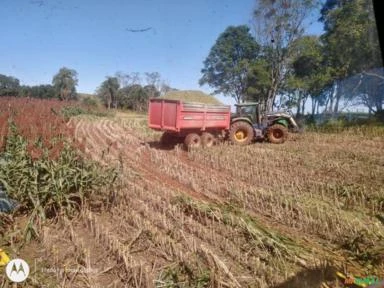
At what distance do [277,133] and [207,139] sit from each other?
113 inches

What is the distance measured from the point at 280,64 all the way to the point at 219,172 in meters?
18.5

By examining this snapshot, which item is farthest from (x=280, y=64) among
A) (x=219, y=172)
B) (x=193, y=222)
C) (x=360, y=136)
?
(x=193, y=222)

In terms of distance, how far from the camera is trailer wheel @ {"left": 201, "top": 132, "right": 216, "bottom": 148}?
9.17 metres

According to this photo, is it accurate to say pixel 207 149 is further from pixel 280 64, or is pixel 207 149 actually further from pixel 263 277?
pixel 280 64

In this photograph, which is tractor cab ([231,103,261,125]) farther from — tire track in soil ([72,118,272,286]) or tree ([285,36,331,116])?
tree ([285,36,331,116])

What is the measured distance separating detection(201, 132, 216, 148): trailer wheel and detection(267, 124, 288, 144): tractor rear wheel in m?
2.34

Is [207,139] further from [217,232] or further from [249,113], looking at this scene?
[217,232]

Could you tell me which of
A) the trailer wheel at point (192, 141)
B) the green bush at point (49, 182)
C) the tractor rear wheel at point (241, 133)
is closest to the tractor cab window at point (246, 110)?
the tractor rear wheel at point (241, 133)

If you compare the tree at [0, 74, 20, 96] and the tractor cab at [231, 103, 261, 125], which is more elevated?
the tree at [0, 74, 20, 96]

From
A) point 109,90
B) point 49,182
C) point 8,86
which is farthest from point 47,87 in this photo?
point 49,182

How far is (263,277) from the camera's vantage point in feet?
8.15

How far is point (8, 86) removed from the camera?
11477 millimetres

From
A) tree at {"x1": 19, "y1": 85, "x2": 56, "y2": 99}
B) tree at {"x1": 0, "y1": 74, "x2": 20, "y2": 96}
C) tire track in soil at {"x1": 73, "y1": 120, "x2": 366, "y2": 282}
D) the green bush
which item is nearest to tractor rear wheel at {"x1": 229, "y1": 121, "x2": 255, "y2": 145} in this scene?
tire track in soil at {"x1": 73, "y1": 120, "x2": 366, "y2": 282}

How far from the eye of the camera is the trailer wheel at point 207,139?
361 inches
